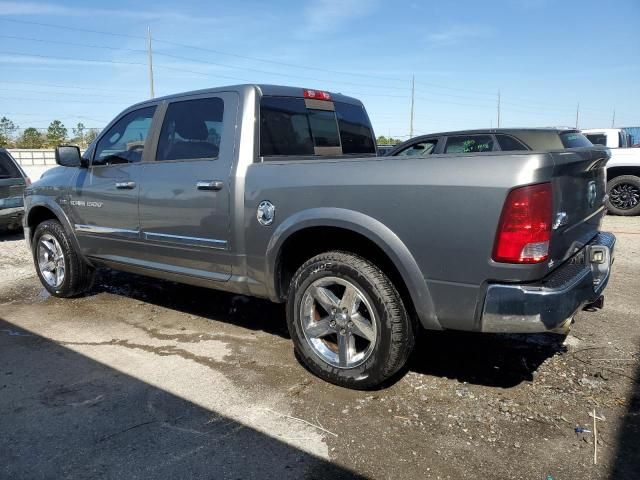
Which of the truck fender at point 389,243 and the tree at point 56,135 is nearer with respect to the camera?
the truck fender at point 389,243

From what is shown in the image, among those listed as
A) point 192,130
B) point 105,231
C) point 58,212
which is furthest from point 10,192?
point 192,130

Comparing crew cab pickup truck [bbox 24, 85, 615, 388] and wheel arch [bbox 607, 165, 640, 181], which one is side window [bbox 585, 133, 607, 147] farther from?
crew cab pickup truck [bbox 24, 85, 615, 388]

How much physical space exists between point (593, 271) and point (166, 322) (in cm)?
338

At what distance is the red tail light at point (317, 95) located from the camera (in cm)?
425

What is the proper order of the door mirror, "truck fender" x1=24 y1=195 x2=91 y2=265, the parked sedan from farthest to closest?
the parked sedan, "truck fender" x1=24 y1=195 x2=91 y2=265, the door mirror

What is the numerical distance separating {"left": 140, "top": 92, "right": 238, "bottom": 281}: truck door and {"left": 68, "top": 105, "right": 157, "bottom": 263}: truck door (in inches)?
7.6

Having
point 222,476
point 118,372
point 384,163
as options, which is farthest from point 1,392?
point 384,163

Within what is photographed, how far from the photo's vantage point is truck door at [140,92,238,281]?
12.0 ft

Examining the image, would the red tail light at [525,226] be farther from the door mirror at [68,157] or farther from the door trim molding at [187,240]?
the door mirror at [68,157]

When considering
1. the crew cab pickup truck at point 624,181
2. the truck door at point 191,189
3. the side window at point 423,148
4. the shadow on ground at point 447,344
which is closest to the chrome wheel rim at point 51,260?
the shadow on ground at point 447,344

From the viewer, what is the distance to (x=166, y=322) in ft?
15.1

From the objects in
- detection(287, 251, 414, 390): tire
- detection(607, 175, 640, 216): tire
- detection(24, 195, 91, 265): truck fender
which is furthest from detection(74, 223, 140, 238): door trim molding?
detection(607, 175, 640, 216): tire

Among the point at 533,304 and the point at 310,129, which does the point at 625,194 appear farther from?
the point at 533,304

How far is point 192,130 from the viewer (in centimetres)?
401
